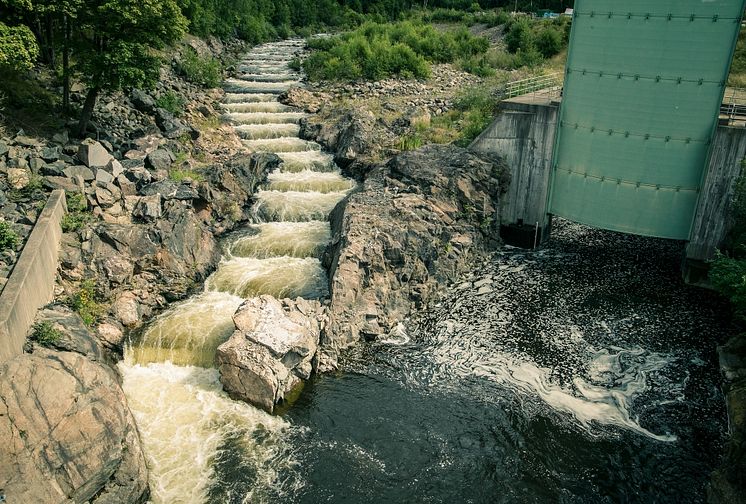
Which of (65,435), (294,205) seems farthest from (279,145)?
(65,435)

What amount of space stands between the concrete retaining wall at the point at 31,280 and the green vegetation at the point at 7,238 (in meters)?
0.39

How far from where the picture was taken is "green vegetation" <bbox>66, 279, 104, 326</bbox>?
19.3 meters

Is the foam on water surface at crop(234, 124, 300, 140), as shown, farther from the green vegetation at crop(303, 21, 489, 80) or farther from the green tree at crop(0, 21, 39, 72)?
the green tree at crop(0, 21, 39, 72)

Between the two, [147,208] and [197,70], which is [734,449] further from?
[197,70]

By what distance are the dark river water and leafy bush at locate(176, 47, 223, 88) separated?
87.7 feet

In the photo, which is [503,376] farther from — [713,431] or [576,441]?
[713,431]

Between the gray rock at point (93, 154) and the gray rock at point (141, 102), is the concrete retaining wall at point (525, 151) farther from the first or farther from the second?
the gray rock at point (141, 102)

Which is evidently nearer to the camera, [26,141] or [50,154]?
[50,154]

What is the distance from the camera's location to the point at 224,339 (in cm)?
1956

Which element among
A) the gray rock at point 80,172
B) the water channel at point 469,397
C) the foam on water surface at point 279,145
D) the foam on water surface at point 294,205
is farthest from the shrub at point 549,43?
the gray rock at point 80,172

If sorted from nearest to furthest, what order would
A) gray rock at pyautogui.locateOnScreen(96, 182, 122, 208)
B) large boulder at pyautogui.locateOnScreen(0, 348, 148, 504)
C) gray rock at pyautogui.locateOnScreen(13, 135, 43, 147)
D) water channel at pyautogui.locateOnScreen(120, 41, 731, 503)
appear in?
large boulder at pyautogui.locateOnScreen(0, 348, 148, 504) < water channel at pyautogui.locateOnScreen(120, 41, 731, 503) < gray rock at pyautogui.locateOnScreen(96, 182, 122, 208) < gray rock at pyautogui.locateOnScreen(13, 135, 43, 147)

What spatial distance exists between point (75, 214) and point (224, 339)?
8180 mm

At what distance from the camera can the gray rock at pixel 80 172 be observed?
22562 mm

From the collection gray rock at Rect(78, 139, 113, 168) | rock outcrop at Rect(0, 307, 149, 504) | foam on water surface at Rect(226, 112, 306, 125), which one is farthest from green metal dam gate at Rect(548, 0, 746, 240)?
rock outcrop at Rect(0, 307, 149, 504)
